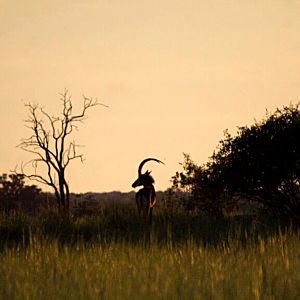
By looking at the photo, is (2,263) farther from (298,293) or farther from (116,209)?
(116,209)

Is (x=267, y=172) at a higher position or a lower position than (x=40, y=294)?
higher

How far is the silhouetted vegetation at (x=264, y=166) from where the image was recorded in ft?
72.6

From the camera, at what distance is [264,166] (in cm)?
2219

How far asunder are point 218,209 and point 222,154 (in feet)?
8.07

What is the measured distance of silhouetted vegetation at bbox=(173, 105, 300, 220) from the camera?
22142mm

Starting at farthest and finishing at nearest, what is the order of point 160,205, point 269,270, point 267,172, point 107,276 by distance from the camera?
1. point 160,205
2. point 267,172
3. point 269,270
4. point 107,276

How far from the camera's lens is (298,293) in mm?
8125

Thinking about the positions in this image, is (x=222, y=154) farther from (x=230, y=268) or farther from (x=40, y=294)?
(x=40, y=294)

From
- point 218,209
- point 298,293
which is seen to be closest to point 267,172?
point 218,209

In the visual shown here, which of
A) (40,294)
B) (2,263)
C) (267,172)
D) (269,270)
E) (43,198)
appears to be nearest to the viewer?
(40,294)

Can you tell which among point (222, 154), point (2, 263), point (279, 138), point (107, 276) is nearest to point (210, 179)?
point (222, 154)

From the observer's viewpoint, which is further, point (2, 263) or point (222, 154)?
point (222, 154)

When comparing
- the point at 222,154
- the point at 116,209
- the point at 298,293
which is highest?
the point at 222,154

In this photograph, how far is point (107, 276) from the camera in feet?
28.1
